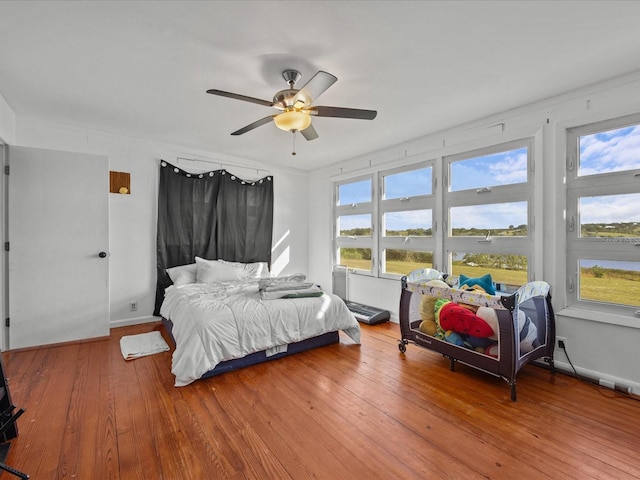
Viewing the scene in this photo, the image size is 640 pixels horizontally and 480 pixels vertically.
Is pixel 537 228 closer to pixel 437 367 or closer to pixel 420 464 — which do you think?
pixel 437 367

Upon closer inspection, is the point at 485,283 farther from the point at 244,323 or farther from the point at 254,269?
the point at 254,269

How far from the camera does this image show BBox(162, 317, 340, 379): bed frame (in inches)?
101

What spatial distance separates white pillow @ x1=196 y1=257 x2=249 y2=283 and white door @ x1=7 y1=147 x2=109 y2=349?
1031 mm

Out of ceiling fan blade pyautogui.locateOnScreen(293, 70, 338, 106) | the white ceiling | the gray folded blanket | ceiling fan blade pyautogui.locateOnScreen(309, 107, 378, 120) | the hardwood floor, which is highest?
the white ceiling

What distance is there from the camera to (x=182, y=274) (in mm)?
3938

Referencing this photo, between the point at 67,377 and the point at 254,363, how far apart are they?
1552mm

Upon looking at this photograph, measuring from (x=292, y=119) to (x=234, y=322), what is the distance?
1.77 meters

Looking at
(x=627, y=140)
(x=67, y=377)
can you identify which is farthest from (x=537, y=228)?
(x=67, y=377)

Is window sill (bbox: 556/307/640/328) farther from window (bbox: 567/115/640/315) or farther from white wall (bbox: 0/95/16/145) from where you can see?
white wall (bbox: 0/95/16/145)

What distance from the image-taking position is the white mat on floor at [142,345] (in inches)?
117

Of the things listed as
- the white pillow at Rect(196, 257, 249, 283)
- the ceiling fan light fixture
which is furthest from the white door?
the ceiling fan light fixture

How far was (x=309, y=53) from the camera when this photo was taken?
2076mm

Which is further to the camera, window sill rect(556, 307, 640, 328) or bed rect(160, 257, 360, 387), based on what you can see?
bed rect(160, 257, 360, 387)

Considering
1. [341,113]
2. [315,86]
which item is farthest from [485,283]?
[315,86]
